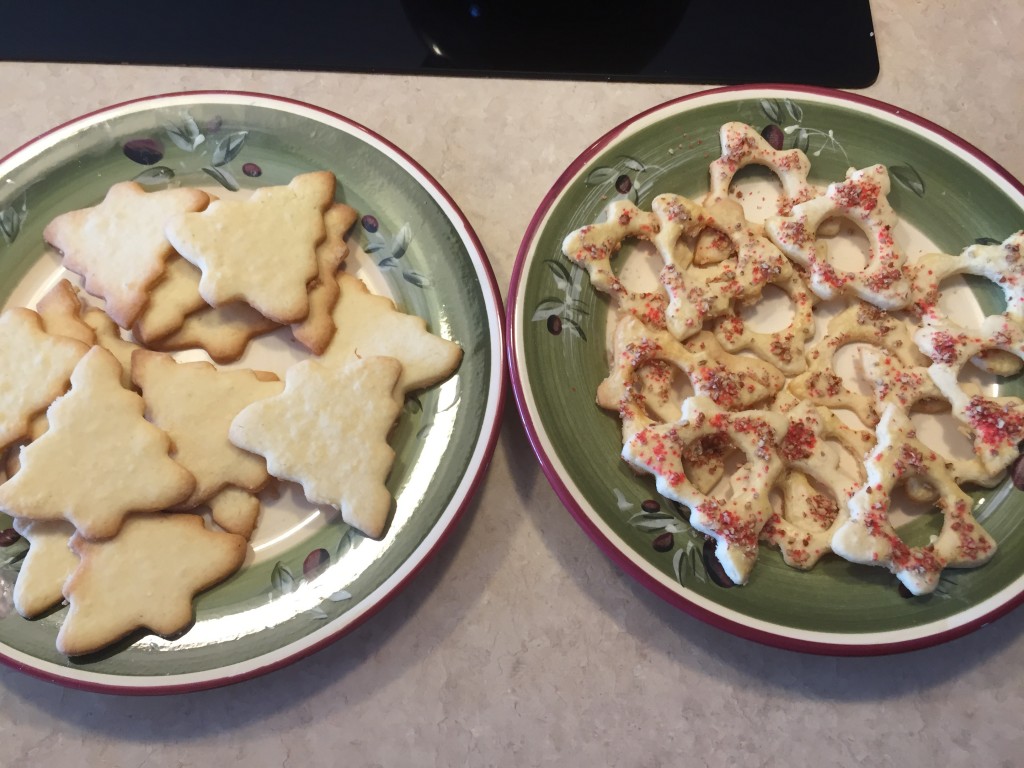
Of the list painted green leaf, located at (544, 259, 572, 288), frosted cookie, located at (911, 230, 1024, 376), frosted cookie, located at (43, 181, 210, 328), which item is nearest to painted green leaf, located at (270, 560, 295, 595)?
frosted cookie, located at (43, 181, 210, 328)

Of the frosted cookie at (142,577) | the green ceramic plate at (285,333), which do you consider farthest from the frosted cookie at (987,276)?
the frosted cookie at (142,577)

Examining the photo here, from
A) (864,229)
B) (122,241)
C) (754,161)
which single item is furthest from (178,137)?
(864,229)

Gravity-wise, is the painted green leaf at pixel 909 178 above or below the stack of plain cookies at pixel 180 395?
above

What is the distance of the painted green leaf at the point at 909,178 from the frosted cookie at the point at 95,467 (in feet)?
3.13

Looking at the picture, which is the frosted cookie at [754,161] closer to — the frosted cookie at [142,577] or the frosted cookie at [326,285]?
the frosted cookie at [326,285]

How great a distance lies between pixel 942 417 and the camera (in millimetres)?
917

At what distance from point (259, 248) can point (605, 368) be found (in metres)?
0.44

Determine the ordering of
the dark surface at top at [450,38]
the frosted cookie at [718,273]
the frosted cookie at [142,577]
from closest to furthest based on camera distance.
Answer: the frosted cookie at [142,577]
the frosted cookie at [718,273]
the dark surface at top at [450,38]

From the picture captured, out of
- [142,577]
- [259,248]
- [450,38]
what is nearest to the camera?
[142,577]

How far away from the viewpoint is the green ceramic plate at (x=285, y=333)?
81 centimetres

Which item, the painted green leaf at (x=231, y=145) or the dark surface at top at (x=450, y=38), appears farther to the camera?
the dark surface at top at (x=450, y=38)

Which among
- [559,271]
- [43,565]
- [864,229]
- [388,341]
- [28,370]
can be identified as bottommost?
[43,565]

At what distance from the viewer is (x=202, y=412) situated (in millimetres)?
871

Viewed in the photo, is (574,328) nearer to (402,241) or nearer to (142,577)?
(402,241)
